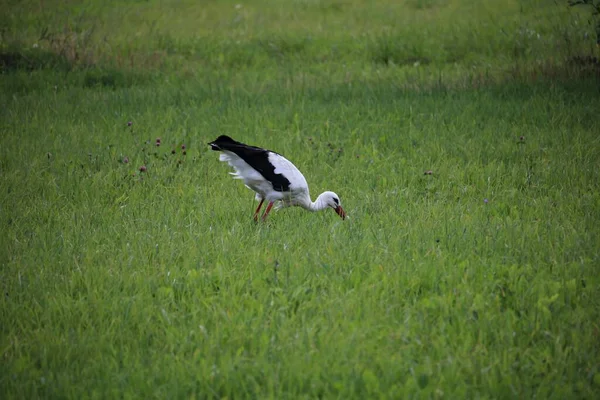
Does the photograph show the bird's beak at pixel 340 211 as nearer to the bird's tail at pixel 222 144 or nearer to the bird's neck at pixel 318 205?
the bird's neck at pixel 318 205

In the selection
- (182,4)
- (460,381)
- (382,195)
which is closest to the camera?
(460,381)

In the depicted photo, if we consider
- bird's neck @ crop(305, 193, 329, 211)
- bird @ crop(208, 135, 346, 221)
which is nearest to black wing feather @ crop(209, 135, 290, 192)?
bird @ crop(208, 135, 346, 221)

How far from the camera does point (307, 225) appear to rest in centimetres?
584

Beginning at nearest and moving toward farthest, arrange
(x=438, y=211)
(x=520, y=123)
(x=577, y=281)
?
(x=577, y=281) → (x=438, y=211) → (x=520, y=123)

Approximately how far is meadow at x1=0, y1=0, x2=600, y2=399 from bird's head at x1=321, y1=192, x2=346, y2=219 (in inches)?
5.5

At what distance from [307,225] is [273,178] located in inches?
20.9

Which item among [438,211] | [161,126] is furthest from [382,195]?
[161,126]

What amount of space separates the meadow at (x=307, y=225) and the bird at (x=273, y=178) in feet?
0.57

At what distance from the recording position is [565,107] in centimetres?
873

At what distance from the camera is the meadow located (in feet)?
11.9

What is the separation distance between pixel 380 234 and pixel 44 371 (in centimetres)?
276

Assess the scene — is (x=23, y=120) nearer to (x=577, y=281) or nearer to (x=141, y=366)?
(x=141, y=366)

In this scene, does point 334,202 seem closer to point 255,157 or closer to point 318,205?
point 318,205

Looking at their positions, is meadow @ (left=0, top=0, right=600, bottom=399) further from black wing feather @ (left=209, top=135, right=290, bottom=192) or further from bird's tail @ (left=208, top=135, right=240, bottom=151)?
bird's tail @ (left=208, top=135, right=240, bottom=151)
